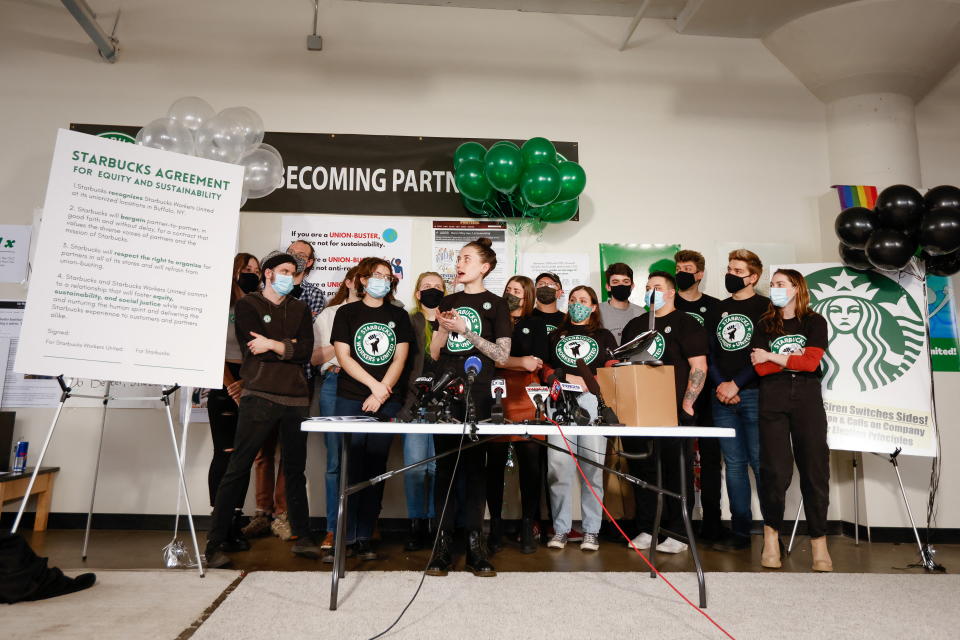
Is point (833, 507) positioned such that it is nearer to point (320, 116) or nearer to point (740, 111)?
point (740, 111)

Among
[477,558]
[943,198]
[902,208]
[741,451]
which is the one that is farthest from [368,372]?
[943,198]

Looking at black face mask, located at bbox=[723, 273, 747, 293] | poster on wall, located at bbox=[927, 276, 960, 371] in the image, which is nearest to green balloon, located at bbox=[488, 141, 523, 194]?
black face mask, located at bbox=[723, 273, 747, 293]

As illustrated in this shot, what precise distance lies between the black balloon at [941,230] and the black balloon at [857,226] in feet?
0.85

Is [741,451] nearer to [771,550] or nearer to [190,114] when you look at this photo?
[771,550]

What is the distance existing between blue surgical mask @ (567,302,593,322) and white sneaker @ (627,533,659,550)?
1.23 metres

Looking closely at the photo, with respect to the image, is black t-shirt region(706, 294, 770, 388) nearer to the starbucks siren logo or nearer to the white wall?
the starbucks siren logo

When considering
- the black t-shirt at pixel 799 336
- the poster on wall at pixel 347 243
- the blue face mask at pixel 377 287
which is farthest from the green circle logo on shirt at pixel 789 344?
the poster on wall at pixel 347 243

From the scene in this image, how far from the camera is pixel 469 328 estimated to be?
9.40 feet

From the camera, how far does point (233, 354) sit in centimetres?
354

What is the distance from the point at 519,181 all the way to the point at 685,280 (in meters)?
1.19

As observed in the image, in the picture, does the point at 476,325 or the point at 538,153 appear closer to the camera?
the point at 476,325

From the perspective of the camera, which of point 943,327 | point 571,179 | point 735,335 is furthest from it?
point 943,327

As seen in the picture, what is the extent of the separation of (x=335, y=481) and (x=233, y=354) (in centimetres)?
96

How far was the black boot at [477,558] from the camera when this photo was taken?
2.67 m
